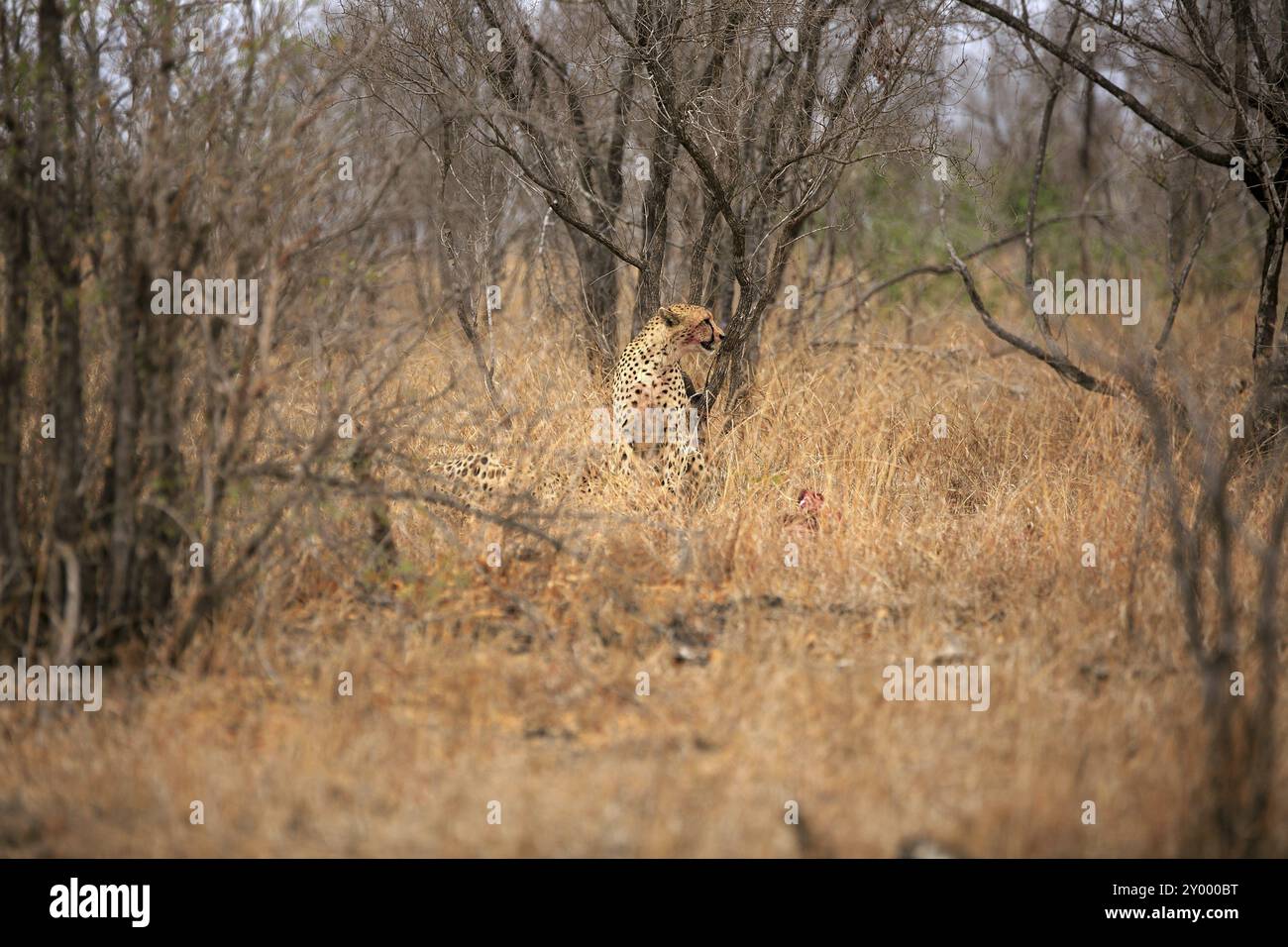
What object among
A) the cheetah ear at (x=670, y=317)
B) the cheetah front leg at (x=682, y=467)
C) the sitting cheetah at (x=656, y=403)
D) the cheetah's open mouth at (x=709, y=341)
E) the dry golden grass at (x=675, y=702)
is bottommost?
the dry golden grass at (x=675, y=702)

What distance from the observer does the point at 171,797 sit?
303 cm

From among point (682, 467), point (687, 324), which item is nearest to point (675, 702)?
point (682, 467)

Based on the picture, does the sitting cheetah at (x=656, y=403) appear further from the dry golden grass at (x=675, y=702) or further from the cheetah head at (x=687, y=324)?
the dry golden grass at (x=675, y=702)

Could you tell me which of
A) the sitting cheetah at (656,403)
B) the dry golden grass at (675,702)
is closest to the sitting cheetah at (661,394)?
the sitting cheetah at (656,403)

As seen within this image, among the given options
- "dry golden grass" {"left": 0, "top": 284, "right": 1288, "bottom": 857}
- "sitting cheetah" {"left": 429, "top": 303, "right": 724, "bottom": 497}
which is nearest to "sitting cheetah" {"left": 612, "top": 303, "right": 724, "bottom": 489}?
"sitting cheetah" {"left": 429, "top": 303, "right": 724, "bottom": 497}

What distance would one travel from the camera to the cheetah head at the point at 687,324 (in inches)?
231

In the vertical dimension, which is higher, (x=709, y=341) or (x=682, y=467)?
(x=709, y=341)

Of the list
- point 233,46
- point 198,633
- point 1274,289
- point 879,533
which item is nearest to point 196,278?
point 233,46

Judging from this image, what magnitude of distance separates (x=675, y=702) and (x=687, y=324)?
271 cm

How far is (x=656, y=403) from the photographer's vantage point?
5770mm

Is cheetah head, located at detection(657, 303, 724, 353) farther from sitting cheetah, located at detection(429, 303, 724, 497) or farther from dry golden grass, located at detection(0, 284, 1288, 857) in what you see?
dry golden grass, located at detection(0, 284, 1288, 857)

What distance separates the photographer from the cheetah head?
19.3 feet

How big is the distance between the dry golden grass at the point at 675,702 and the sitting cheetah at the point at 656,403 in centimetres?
25

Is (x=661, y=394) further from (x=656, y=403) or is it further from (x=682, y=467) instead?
(x=682, y=467)
